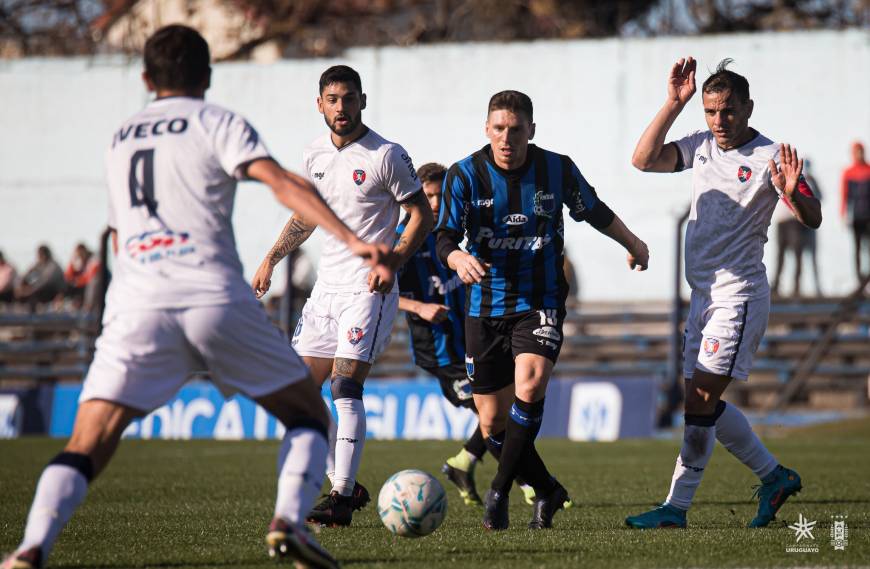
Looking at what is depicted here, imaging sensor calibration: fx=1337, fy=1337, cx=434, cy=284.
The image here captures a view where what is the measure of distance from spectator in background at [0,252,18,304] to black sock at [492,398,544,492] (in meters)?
17.1

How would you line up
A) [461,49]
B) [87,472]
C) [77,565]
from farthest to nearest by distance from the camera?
[461,49] → [77,565] → [87,472]

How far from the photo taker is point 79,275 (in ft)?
73.4

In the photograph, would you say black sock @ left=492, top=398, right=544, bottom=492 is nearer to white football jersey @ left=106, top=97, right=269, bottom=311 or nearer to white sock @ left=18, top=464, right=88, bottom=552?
white football jersey @ left=106, top=97, right=269, bottom=311

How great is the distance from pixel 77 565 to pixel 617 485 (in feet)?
17.2

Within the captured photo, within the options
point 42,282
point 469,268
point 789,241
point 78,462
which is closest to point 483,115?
point 789,241

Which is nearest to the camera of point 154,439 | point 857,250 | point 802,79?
point 154,439

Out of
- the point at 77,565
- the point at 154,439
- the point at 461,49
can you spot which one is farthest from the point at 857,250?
the point at 77,565

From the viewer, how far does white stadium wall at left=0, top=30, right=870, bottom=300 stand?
72.5 feet

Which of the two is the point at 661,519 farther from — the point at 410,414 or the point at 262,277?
the point at 410,414

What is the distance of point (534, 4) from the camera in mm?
26766

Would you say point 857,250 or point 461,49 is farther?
point 461,49

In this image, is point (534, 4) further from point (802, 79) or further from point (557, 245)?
point (557, 245)

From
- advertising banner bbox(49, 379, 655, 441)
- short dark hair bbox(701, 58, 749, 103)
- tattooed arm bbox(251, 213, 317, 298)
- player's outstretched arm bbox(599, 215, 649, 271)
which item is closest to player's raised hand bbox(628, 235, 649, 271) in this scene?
player's outstretched arm bbox(599, 215, 649, 271)

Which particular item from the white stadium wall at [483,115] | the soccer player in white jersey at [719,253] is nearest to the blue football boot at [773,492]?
the soccer player in white jersey at [719,253]
